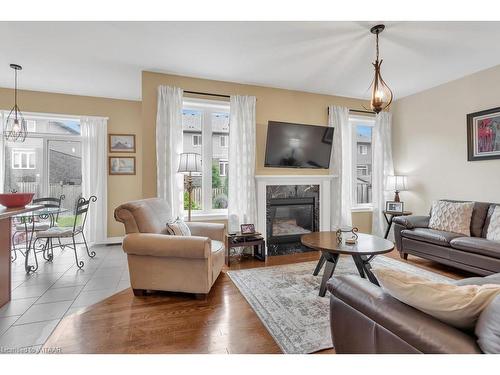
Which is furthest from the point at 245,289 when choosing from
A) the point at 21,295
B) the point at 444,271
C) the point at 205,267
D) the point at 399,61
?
the point at 399,61

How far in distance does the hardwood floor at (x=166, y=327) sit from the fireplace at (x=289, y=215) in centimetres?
177

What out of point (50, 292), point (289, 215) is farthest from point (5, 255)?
point (289, 215)

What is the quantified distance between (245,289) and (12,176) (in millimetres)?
4371

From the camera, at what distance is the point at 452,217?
352cm

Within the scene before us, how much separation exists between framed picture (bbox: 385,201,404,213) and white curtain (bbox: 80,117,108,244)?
5.00 meters

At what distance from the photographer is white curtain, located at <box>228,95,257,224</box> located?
13.2 feet

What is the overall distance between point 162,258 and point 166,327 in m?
0.65

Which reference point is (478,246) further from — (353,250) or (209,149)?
(209,149)

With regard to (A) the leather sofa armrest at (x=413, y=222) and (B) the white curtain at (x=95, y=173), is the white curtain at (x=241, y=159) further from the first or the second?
(B) the white curtain at (x=95, y=173)

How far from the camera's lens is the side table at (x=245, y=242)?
3.61m

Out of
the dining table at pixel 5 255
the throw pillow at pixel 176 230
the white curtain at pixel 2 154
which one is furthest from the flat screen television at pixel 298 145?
the white curtain at pixel 2 154

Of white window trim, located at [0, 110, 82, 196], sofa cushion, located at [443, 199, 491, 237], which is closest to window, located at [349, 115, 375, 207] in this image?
sofa cushion, located at [443, 199, 491, 237]
